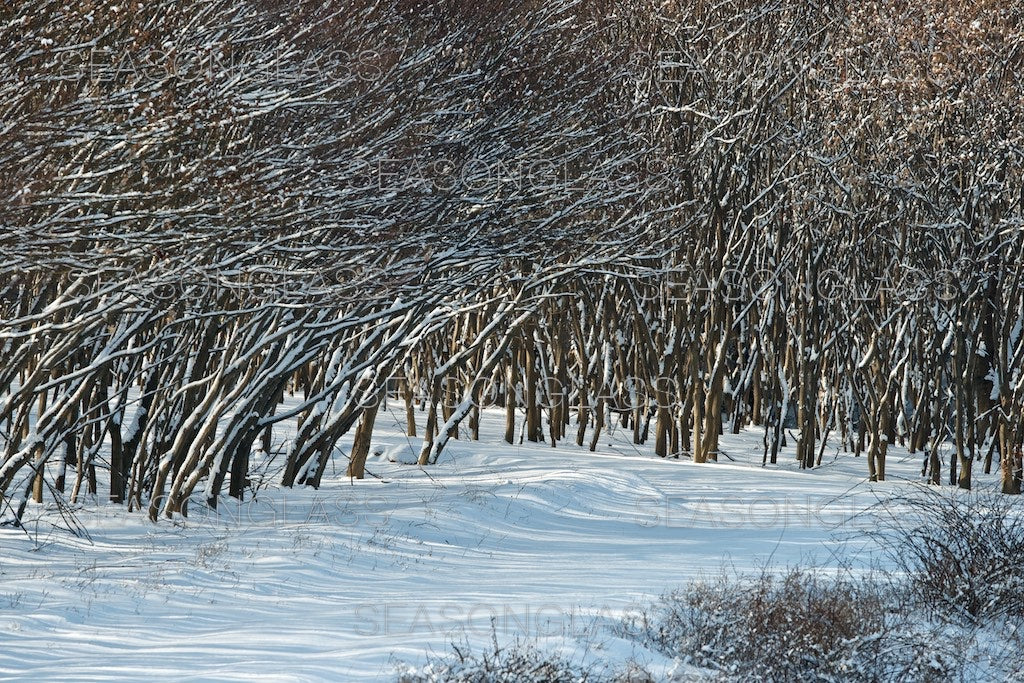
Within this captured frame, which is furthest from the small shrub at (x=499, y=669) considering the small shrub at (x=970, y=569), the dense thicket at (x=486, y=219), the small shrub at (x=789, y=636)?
the small shrub at (x=970, y=569)

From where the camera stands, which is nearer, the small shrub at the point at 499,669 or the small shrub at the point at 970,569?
the small shrub at the point at 499,669

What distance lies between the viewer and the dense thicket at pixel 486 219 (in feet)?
24.6

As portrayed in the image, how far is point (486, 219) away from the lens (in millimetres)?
9969

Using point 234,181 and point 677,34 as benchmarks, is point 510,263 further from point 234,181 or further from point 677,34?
point 234,181

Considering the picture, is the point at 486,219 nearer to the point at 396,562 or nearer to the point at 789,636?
the point at 396,562

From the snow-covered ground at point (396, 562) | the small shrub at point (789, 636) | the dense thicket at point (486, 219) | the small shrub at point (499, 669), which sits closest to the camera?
the small shrub at point (499, 669)

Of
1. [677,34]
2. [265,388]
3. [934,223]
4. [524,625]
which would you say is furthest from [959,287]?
[524,625]

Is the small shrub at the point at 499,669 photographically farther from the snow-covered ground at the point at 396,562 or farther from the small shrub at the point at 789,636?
the small shrub at the point at 789,636

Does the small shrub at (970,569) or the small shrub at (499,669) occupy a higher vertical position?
the small shrub at (970,569)

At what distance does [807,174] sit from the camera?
1585cm

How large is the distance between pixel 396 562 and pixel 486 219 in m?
2.85

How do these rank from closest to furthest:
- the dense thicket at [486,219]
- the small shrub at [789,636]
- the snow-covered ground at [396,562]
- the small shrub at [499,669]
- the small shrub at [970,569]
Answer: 1. the small shrub at [499,669]
2. the snow-covered ground at [396,562]
3. the small shrub at [789,636]
4. the dense thicket at [486,219]
5. the small shrub at [970,569]

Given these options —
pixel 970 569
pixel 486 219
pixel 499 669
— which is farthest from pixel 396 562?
pixel 970 569

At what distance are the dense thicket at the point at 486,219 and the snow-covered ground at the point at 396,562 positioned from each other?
76 centimetres
